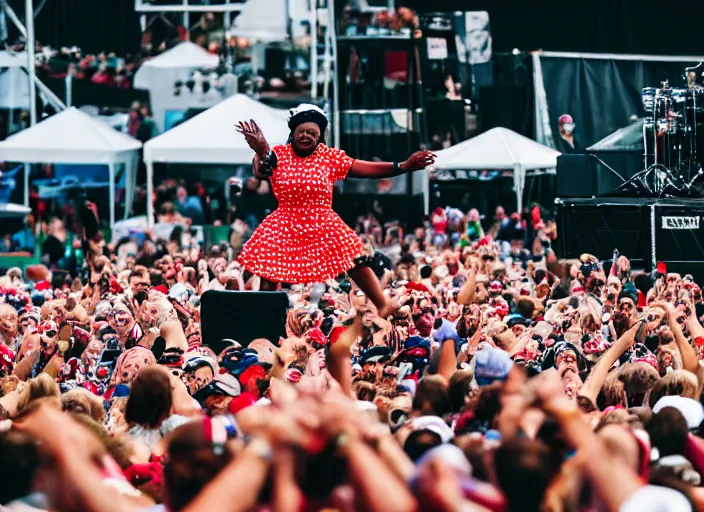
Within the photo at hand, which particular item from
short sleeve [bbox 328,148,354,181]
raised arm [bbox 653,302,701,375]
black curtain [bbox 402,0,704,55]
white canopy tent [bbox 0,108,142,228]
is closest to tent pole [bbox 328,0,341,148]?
white canopy tent [bbox 0,108,142,228]

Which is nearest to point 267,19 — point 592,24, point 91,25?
point 91,25

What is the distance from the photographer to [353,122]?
21.3 metres

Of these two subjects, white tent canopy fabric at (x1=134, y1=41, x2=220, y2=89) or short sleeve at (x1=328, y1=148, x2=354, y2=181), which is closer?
short sleeve at (x1=328, y1=148, x2=354, y2=181)

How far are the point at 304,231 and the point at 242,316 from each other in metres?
1.21

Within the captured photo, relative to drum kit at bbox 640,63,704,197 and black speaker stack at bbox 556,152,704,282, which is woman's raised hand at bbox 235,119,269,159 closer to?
black speaker stack at bbox 556,152,704,282

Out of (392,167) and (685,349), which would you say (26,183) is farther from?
(685,349)

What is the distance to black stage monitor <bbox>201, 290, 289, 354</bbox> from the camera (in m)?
8.40

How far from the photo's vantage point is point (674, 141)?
13.3 metres

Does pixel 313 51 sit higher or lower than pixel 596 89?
higher

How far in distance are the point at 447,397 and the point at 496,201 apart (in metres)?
16.8

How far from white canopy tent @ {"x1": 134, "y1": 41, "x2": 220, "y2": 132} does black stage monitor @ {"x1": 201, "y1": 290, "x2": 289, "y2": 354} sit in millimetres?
13991

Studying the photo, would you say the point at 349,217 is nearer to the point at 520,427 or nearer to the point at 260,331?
the point at 260,331

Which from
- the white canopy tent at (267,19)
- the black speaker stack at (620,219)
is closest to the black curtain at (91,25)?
the white canopy tent at (267,19)

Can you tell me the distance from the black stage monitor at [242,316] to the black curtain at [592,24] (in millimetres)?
17187
